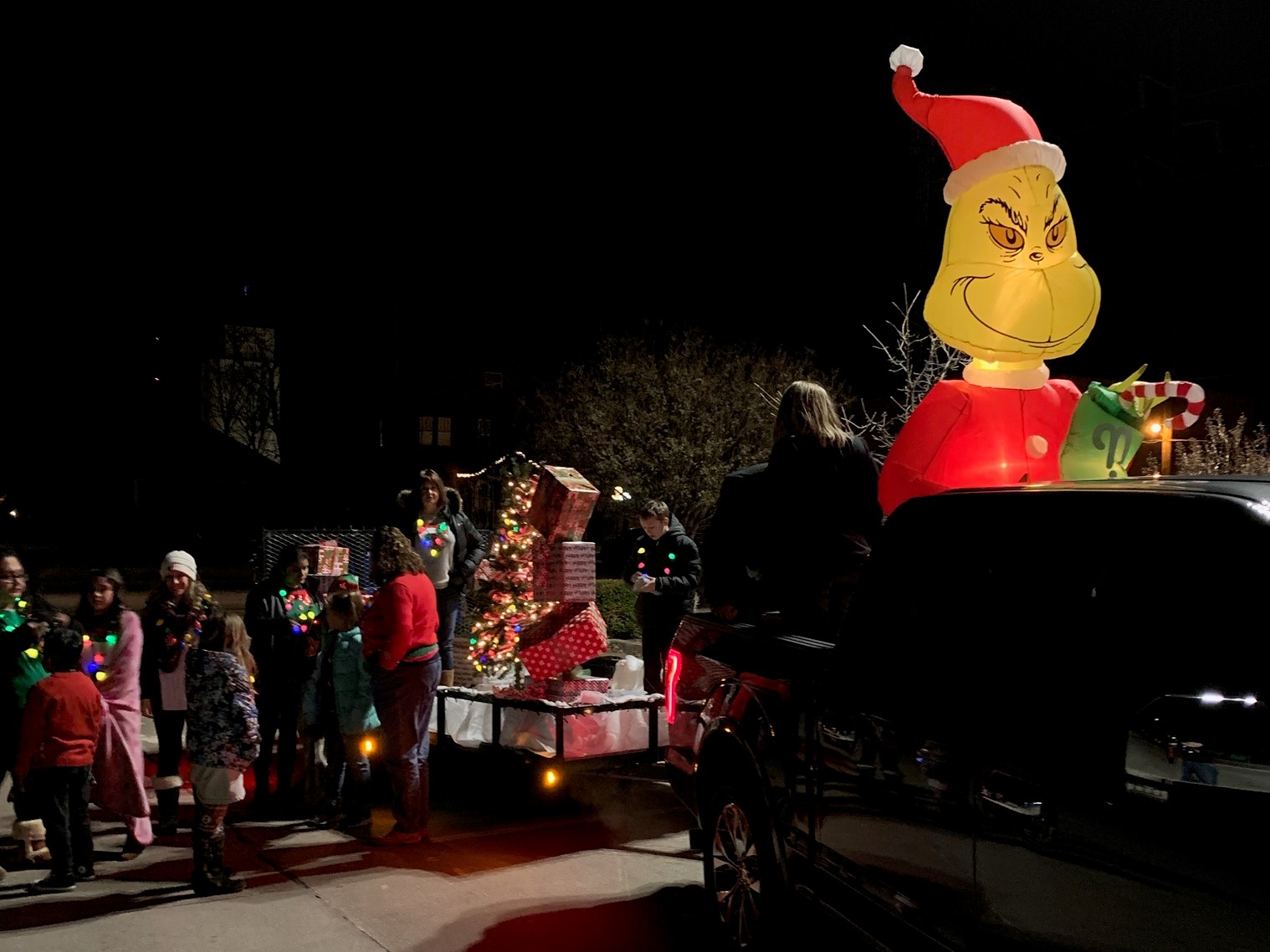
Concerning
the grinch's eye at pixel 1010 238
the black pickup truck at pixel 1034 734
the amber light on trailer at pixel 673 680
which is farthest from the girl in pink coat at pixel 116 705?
the grinch's eye at pixel 1010 238

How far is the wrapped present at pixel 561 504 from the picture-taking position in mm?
7473

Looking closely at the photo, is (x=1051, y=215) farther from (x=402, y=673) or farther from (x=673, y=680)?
(x=402, y=673)

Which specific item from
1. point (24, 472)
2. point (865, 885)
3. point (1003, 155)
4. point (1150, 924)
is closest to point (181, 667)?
point (865, 885)

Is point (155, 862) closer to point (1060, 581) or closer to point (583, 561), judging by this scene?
point (583, 561)

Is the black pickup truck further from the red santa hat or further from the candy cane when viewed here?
the red santa hat

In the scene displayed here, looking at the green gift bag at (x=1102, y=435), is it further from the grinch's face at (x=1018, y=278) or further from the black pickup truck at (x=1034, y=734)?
the black pickup truck at (x=1034, y=734)

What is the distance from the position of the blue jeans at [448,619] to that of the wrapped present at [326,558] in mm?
1644

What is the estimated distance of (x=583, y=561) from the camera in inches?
303

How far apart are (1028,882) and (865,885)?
0.89 metres

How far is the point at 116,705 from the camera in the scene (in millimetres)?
6438

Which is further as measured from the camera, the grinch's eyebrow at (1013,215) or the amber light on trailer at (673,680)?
the grinch's eyebrow at (1013,215)

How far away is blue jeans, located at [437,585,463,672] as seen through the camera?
9586 millimetres

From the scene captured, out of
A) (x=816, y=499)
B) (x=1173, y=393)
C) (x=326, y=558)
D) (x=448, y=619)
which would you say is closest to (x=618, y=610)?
(x=448, y=619)

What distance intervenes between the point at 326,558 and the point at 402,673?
1721 mm
